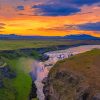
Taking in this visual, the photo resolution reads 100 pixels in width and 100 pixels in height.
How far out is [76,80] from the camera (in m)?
65.7

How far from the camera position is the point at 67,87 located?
6650 centimetres

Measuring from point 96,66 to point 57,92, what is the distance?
9.88 meters

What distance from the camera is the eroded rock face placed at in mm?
61388

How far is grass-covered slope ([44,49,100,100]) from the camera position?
61.2m

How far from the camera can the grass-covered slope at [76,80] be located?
201 ft

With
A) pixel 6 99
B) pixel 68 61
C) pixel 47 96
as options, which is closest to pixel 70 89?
pixel 47 96

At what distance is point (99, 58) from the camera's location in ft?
260

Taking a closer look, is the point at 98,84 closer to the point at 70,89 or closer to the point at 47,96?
the point at 70,89

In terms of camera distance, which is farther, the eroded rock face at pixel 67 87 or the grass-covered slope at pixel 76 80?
the eroded rock face at pixel 67 87

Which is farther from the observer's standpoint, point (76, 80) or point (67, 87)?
point (67, 87)

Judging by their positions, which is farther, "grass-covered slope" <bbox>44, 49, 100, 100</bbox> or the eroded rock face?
the eroded rock face

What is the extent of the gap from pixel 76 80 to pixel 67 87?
2.19m

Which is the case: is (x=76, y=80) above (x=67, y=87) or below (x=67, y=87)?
above

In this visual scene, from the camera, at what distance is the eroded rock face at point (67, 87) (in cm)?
6139
